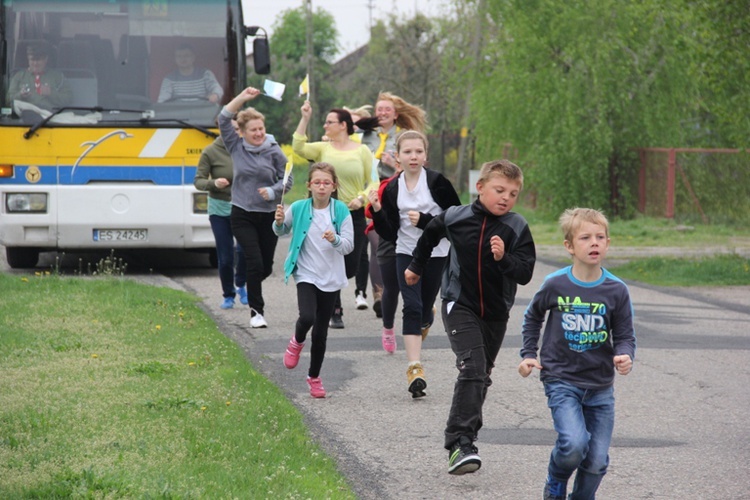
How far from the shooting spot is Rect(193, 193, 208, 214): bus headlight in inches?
576

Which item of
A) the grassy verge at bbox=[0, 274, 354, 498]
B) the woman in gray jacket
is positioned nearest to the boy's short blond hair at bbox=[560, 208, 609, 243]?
the grassy verge at bbox=[0, 274, 354, 498]

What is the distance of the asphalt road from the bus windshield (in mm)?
3434

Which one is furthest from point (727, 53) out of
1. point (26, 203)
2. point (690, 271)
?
point (26, 203)

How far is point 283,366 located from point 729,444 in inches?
137

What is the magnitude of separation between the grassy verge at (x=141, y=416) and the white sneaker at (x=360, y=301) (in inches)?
82.9

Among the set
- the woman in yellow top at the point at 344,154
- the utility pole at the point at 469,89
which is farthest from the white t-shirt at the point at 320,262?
the utility pole at the point at 469,89

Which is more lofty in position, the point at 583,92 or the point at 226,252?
the point at 583,92

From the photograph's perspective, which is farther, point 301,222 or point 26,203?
point 26,203

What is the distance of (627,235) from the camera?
77.9 feet

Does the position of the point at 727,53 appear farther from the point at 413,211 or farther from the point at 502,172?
the point at 502,172

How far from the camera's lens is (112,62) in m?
14.4

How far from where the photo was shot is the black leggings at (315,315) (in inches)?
312

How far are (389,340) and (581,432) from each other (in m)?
4.61

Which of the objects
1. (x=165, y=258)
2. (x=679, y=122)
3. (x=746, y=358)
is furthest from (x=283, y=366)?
(x=679, y=122)
